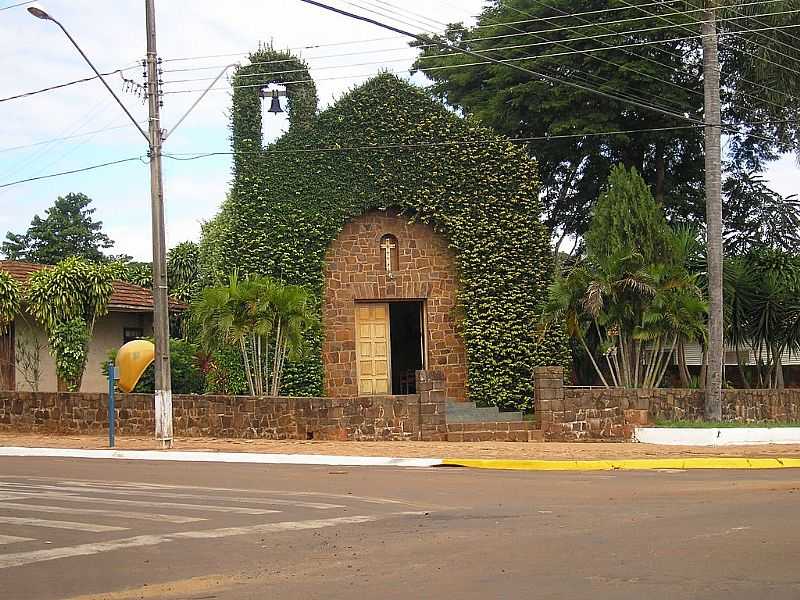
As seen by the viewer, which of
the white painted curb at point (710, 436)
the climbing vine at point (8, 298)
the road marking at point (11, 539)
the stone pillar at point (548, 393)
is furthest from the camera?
the climbing vine at point (8, 298)

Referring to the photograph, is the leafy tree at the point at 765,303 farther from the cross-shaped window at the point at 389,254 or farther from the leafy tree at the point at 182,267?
the leafy tree at the point at 182,267

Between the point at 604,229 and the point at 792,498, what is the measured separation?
45.6 feet

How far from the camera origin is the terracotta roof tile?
2944 cm

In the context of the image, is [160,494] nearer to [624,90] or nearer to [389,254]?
[389,254]

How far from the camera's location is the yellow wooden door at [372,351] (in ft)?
91.2

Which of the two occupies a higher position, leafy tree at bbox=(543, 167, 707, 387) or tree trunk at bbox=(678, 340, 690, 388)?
leafy tree at bbox=(543, 167, 707, 387)

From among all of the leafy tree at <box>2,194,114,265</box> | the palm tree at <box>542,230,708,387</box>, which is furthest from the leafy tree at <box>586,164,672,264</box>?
the leafy tree at <box>2,194,114,265</box>

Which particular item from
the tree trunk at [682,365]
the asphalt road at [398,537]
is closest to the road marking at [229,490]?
the asphalt road at [398,537]

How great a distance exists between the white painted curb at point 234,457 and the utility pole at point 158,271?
2.92ft

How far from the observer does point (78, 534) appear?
10625 millimetres

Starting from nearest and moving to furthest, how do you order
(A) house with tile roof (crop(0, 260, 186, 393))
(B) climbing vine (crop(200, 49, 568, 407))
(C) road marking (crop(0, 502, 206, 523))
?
(C) road marking (crop(0, 502, 206, 523)), (B) climbing vine (crop(200, 49, 568, 407)), (A) house with tile roof (crop(0, 260, 186, 393))

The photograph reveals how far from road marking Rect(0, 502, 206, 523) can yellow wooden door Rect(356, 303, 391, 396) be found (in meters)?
15.3

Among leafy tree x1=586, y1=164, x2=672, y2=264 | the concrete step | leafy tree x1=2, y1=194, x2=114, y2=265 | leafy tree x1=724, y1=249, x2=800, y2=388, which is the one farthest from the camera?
leafy tree x1=2, y1=194, x2=114, y2=265

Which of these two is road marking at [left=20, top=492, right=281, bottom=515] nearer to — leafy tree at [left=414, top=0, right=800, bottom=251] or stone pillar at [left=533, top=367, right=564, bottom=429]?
stone pillar at [left=533, top=367, right=564, bottom=429]
